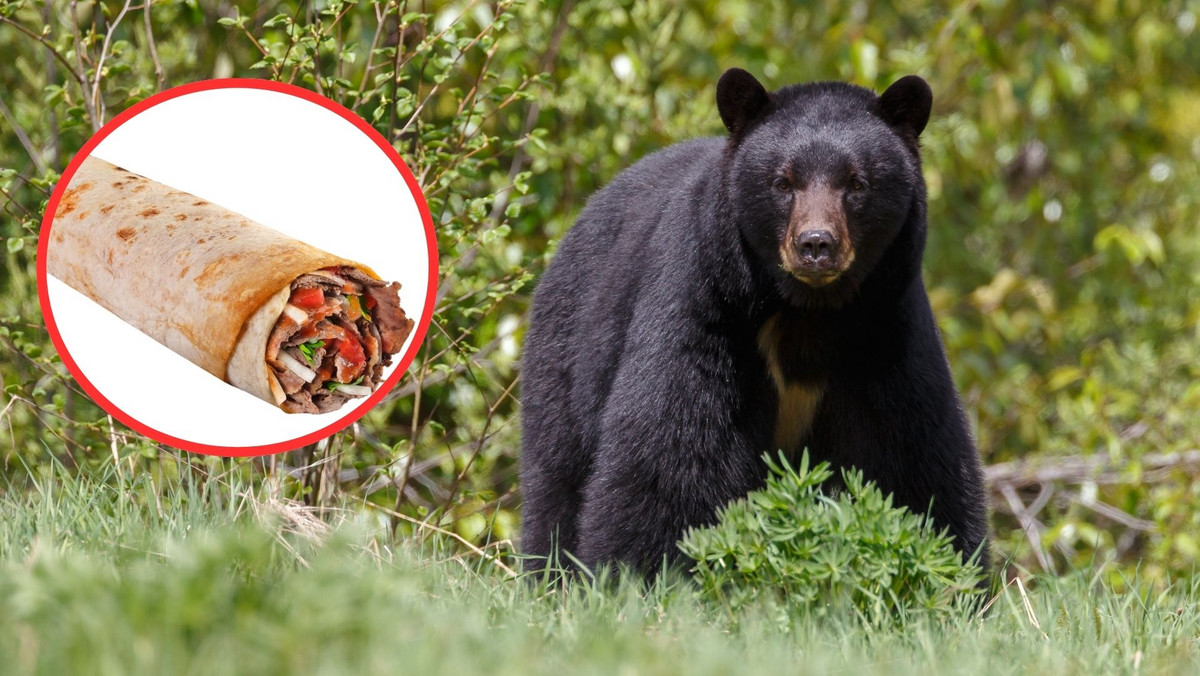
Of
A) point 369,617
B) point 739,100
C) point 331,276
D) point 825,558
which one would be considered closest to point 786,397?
point 739,100

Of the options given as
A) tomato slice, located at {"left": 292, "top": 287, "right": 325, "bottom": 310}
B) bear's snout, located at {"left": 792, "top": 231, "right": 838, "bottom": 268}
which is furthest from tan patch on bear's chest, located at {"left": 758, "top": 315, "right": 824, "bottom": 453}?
tomato slice, located at {"left": 292, "top": 287, "right": 325, "bottom": 310}

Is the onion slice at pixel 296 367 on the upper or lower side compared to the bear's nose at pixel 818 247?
lower

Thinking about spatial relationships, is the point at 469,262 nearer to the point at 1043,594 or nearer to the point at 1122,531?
the point at 1043,594

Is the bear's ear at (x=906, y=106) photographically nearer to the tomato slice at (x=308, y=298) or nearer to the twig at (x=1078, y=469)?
the tomato slice at (x=308, y=298)

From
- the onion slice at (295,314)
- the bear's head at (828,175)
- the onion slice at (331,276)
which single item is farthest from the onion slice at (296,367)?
the bear's head at (828,175)

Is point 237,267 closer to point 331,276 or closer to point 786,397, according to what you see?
point 331,276

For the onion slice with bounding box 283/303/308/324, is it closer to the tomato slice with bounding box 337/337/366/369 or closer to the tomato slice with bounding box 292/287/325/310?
the tomato slice with bounding box 292/287/325/310

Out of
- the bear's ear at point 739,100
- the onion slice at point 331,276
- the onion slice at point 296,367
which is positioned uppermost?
the bear's ear at point 739,100

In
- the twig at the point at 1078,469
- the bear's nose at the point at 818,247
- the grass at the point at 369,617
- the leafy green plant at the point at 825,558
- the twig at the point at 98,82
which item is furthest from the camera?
the twig at the point at 1078,469
